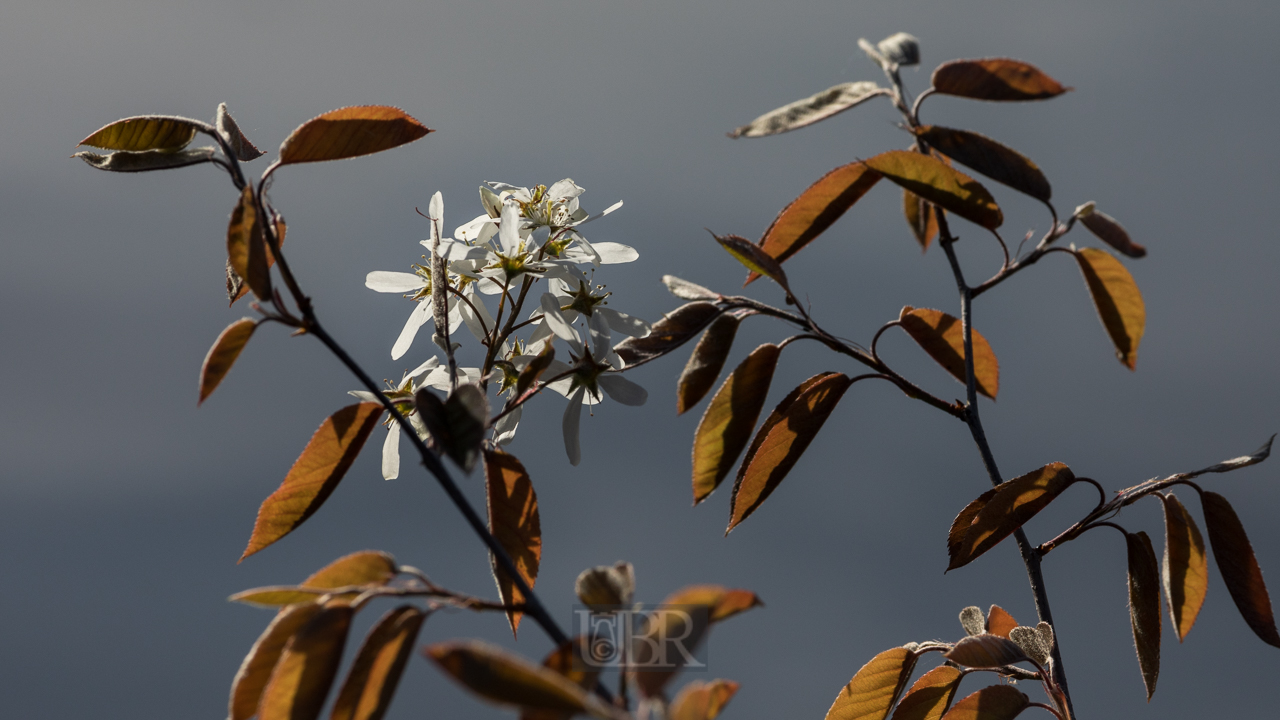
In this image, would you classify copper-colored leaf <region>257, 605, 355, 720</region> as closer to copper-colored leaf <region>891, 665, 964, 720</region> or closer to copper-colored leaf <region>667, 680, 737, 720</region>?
copper-colored leaf <region>667, 680, 737, 720</region>

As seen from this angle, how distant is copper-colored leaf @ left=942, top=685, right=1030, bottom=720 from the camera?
0.85m

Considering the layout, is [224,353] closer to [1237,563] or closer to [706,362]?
[706,362]

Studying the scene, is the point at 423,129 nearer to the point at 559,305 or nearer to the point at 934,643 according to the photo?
the point at 559,305

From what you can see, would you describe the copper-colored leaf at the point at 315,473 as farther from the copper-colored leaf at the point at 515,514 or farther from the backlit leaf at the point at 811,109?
the backlit leaf at the point at 811,109

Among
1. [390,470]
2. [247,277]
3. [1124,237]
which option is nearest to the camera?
[247,277]

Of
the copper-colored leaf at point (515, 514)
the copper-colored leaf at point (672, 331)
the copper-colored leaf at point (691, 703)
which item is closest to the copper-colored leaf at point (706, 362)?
the copper-colored leaf at point (672, 331)

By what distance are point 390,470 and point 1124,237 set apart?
735 mm

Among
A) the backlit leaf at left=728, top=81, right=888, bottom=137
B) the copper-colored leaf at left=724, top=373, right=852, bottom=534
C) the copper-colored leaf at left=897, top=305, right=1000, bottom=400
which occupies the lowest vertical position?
the copper-colored leaf at left=724, top=373, right=852, bottom=534

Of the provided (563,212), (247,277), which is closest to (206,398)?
(247,277)

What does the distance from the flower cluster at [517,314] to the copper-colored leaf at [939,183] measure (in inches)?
12.0

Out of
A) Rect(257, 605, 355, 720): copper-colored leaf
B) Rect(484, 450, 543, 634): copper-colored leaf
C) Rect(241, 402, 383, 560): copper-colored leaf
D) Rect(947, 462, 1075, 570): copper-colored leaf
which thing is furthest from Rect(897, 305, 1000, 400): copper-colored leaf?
Rect(257, 605, 355, 720): copper-colored leaf

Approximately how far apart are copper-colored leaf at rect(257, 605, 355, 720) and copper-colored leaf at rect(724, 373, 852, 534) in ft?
1.31

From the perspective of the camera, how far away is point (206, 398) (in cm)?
61

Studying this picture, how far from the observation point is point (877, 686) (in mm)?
895
